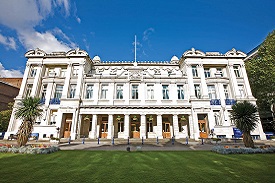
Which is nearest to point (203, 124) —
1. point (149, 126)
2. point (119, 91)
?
point (149, 126)

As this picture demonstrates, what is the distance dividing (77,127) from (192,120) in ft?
66.2

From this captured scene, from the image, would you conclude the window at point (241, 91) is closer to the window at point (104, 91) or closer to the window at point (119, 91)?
the window at point (119, 91)

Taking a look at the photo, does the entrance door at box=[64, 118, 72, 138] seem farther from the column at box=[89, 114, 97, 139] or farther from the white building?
the column at box=[89, 114, 97, 139]

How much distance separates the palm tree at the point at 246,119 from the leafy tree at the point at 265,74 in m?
14.2

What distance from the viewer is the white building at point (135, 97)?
24.6 m

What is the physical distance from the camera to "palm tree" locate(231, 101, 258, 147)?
13688 mm

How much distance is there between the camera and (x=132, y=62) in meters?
33.2

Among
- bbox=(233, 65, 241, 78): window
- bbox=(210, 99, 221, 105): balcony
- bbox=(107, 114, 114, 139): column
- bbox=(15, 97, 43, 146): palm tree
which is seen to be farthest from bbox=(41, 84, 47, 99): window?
bbox=(233, 65, 241, 78): window

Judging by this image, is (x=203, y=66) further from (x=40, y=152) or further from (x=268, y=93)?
(x=40, y=152)

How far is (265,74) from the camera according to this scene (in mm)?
25078

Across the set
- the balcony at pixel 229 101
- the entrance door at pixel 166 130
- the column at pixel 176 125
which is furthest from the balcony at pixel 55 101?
the balcony at pixel 229 101

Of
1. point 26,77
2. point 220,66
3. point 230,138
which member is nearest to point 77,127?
point 26,77

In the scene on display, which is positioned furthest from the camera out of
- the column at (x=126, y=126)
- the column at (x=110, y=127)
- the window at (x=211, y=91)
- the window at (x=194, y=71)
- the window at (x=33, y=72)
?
the window at (x=33, y=72)

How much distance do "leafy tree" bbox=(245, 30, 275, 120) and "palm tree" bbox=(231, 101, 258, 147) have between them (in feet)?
46.7
